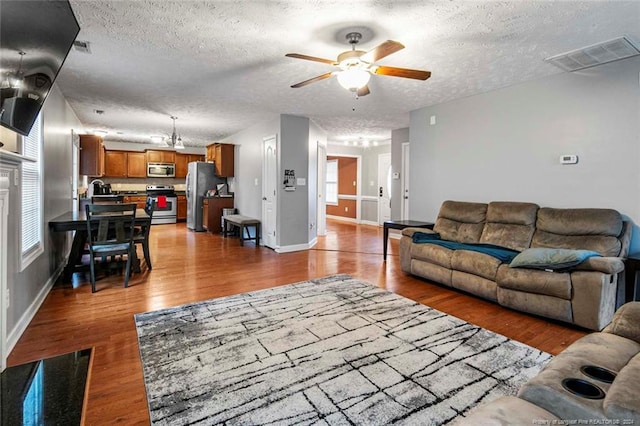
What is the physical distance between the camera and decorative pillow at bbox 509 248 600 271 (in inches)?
106

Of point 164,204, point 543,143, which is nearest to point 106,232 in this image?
point 543,143

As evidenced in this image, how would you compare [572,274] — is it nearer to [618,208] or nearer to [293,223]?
[618,208]

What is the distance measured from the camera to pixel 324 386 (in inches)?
72.8

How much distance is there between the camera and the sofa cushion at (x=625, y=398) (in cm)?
93

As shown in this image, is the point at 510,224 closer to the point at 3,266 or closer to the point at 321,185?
the point at 321,185

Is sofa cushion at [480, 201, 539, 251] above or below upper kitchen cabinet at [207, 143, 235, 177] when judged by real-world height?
below

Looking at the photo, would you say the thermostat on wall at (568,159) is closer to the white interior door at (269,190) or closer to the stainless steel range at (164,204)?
the white interior door at (269,190)

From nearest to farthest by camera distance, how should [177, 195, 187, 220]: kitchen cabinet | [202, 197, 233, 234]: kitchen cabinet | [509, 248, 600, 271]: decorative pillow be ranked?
[509, 248, 600, 271]: decorative pillow
[202, 197, 233, 234]: kitchen cabinet
[177, 195, 187, 220]: kitchen cabinet

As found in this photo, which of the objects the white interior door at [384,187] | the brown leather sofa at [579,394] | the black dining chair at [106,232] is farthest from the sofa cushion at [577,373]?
the white interior door at [384,187]

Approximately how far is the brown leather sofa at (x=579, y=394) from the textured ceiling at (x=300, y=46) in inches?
86.6

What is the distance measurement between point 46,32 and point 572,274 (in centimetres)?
398

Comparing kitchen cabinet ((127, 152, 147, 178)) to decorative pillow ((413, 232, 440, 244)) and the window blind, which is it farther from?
decorative pillow ((413, 232, 440, 244))

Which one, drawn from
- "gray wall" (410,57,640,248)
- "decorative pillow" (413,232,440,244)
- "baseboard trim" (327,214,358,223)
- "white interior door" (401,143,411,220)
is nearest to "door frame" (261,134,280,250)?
"gray wall" (410,57,640,248)

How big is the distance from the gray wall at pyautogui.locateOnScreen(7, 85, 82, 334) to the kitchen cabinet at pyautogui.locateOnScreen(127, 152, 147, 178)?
386 cm
